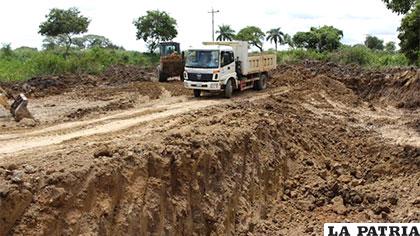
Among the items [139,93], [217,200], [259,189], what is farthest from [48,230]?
[139,93]

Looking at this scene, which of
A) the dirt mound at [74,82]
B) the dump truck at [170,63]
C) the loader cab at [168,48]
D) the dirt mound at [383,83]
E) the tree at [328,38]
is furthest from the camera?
the tree at [328,38]

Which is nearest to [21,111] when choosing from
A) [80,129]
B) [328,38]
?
[80,129]

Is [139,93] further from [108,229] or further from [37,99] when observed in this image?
[108,229]

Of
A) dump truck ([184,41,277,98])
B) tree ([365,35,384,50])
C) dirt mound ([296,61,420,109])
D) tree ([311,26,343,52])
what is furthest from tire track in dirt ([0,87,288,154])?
tree ([365,35,384,50])

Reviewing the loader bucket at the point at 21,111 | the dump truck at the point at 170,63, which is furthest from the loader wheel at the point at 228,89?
the loader bucket at the point at 21,111

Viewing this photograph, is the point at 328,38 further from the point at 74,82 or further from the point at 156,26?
the point at 74,82

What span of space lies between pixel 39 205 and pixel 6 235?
0.70 metres

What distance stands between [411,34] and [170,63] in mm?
13577

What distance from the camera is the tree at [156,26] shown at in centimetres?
5216

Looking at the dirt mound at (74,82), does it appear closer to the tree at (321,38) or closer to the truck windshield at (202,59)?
the truck windshield at (202,59)

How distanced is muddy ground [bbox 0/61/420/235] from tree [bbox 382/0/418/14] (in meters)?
4.68

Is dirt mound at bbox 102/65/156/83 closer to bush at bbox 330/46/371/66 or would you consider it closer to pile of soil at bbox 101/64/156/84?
pile of soil at bbox 101/64/156/84

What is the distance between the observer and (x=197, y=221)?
37.1 feet

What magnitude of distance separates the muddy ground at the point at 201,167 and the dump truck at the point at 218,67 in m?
0.77
